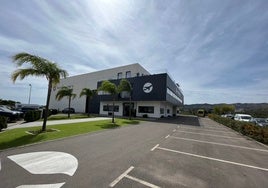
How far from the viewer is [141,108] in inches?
1346

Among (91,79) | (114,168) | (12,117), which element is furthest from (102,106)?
(114,168)

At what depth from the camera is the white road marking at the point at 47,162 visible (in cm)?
456

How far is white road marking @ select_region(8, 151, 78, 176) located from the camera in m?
4.56

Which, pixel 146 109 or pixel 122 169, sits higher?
→ pixel 146 109

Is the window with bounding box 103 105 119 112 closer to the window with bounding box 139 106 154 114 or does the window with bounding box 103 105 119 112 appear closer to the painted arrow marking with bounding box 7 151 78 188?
the window with bounding box 139 106 154 114

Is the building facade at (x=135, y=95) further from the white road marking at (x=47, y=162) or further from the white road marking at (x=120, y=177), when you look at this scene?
the white road marking at (x=120, y=177)

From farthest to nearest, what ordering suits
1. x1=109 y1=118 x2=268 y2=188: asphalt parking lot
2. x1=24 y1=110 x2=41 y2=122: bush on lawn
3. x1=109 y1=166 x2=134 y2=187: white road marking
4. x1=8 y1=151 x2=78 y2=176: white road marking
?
x1=24 y1=110 x2=41 y2=122: bush on lawn < x1=8 y1=151 x2=78 y2=176: white road marking < x1=109 y1=118 x2=268 y2=188: asphalt parking lot < x1=109 y1=166 x2=134 y2=187: white road marking

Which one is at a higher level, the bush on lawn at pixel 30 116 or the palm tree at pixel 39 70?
the palm tree at pixel 39 70

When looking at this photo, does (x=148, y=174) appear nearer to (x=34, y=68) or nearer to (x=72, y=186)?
(x=72, y=186)

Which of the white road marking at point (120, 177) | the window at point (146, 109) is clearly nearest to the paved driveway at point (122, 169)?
the white road marking at point (120, 177)

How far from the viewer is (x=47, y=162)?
5.22m

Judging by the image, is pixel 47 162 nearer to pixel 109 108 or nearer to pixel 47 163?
pixel 47 163

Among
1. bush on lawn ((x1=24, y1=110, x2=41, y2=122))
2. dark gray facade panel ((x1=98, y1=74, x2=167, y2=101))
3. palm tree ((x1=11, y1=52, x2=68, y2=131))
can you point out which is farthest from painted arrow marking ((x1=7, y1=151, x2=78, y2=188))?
dark gray facade panel ((x1=98, y1=74, x2=167, y2=101))

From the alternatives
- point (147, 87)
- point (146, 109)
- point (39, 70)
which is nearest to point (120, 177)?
point (39, 70)
